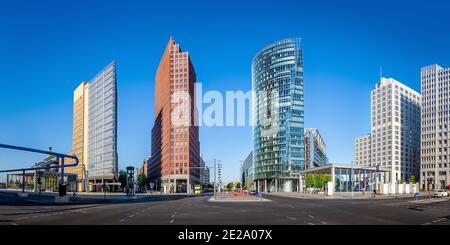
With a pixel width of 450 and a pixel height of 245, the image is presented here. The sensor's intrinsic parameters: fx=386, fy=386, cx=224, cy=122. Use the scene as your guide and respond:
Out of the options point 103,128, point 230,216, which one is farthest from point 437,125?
point 230,216

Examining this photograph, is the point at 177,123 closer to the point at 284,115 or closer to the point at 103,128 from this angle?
the point at 103,128

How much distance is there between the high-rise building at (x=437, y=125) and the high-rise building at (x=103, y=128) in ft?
492

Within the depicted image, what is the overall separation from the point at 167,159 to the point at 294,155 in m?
57.3

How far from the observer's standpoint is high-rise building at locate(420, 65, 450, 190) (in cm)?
18900

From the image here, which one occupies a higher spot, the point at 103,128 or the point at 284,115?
the point at 284,115

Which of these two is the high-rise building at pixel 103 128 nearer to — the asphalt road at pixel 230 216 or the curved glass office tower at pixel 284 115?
the curved glass office tower at pixel 284 115

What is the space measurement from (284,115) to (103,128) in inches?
3223

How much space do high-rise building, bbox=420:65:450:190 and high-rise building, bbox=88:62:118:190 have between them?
150m

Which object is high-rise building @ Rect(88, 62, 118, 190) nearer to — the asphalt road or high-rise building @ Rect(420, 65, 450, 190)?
the asphalt road

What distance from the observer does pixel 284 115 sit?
6841 inches

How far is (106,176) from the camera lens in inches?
6836

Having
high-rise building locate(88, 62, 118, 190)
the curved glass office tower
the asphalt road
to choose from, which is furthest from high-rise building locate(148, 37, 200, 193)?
the asphalt road

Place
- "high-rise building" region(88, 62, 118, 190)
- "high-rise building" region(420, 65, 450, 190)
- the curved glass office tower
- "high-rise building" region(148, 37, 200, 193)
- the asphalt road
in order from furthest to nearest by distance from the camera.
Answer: "high-rise building" region(420, 65, 450, 190), the curved glass office tower, "high-rise building" region(148, 37, 200, 193), "high-rise building" region(88, 62, 118, 190), the asphalt road
